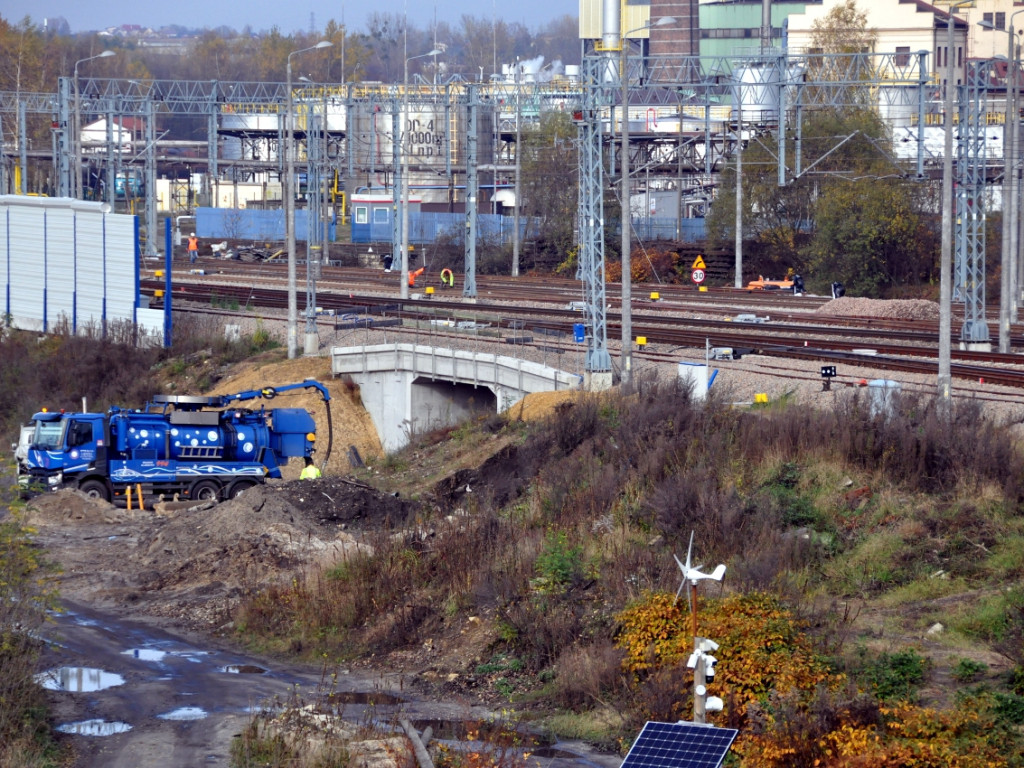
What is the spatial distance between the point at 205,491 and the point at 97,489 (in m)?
2.05

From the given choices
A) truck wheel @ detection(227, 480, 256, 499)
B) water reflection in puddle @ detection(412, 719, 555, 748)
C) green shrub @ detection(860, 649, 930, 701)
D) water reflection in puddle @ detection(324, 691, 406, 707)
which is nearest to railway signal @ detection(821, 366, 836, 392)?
green shrub @ detection(860, 649, 930, 701)

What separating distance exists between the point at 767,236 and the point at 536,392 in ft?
105

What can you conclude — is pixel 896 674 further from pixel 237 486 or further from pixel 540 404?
pixel 237 486

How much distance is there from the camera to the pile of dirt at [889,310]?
120ft

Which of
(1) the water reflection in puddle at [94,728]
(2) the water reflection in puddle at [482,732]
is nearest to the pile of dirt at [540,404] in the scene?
(2) the water reflection in puddle at [482,732]

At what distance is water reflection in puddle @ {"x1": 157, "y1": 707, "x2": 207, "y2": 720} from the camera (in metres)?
13.0

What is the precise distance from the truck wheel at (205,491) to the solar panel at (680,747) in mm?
17684

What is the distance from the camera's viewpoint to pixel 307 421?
86.7ft

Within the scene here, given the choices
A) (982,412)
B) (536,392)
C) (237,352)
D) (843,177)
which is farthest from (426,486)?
(843,177)

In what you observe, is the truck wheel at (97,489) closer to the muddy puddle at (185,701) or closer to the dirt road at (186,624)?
the dirt road at (186,624)

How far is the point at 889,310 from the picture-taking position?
3675cm

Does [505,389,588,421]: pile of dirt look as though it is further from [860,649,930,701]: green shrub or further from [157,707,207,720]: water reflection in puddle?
[860,649,930,701]: green shrub

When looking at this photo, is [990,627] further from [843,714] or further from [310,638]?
[310,638]

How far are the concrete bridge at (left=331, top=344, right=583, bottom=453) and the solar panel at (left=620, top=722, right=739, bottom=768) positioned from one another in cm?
2029
